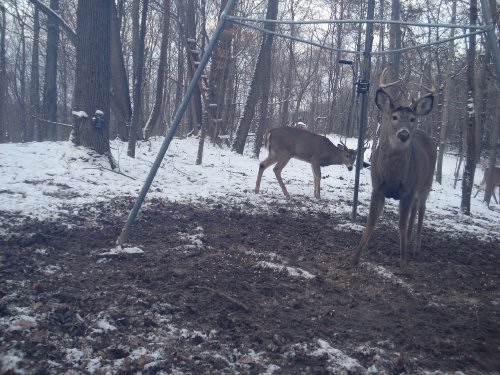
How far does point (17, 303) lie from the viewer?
3266 mm

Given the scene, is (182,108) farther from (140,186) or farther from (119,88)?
(119,88)

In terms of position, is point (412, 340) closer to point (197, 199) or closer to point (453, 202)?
point (197, 199)

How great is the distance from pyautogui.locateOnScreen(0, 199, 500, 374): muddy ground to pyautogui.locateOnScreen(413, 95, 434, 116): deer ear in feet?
5.66

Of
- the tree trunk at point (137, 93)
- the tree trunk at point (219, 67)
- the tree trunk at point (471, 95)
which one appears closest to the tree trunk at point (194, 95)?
the tree trunk at point (219, 67)

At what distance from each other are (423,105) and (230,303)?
3.37 metres

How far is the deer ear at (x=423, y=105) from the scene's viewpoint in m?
5.34

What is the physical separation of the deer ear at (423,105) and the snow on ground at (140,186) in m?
2.05

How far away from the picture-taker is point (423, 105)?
5414 mm

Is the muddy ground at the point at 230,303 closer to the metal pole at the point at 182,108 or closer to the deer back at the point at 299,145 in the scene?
the metal pole at the point at 182,108

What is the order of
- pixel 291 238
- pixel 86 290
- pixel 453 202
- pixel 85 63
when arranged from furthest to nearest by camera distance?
pixel 453 202
pixel 85 63
pixel 291 238
pixel 86 290

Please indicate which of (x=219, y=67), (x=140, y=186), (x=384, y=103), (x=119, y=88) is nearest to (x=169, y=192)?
(x=140, y=186)

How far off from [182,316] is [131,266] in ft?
3.74

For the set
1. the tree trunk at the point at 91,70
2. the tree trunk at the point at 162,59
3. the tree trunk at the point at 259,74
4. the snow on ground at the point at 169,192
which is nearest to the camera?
the snow on ground at the point at 169,192

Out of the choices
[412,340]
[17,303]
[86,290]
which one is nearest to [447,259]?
[412,340]
